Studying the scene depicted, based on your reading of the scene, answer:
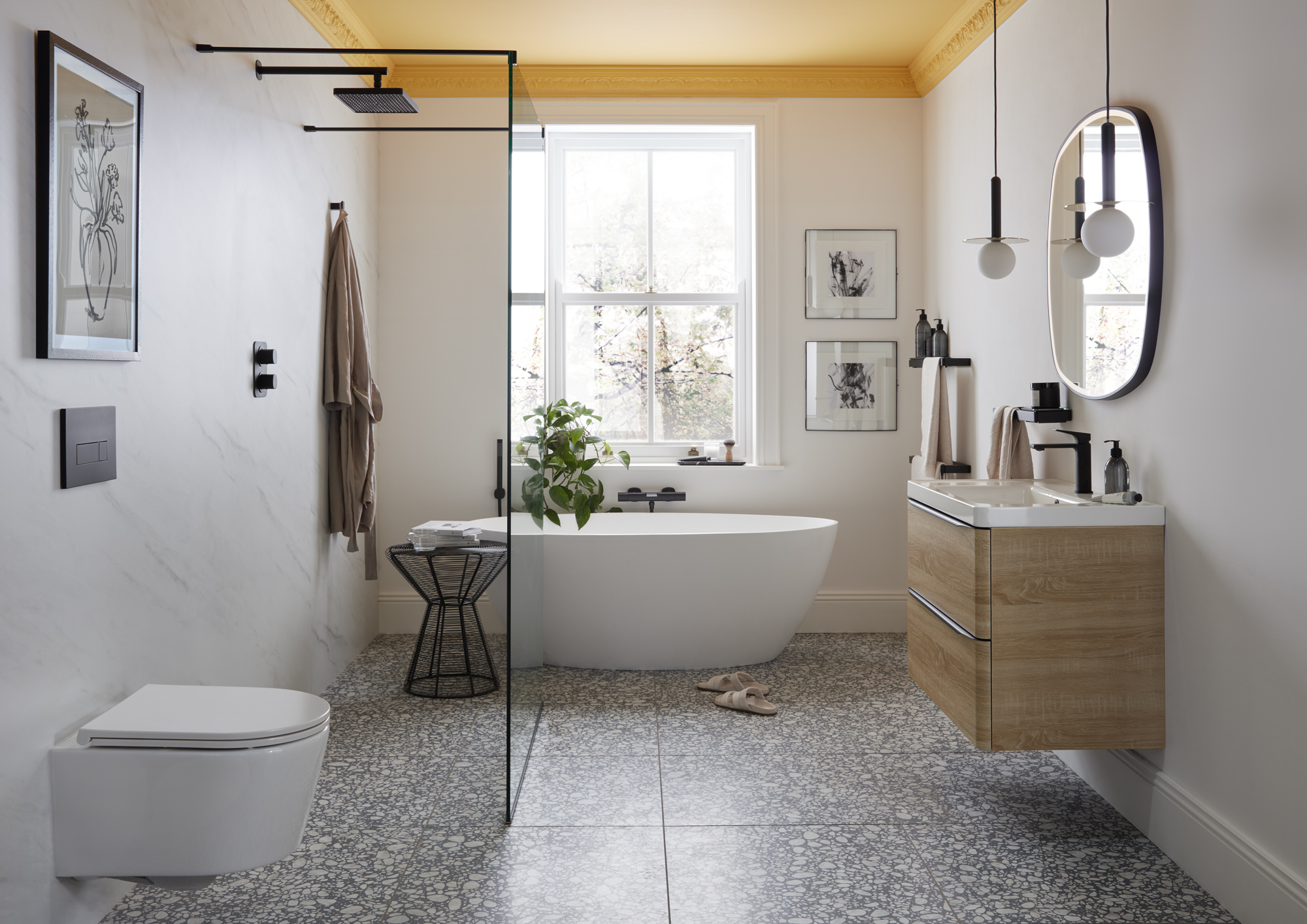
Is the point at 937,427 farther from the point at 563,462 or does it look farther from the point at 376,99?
the point at 376,99

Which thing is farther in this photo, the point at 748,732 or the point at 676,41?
the point at 676,41

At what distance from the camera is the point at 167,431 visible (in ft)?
7.84

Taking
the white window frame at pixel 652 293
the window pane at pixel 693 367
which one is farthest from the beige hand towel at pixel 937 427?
the window pane at pixel 693 367

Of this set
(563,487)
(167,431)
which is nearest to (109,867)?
(167,431)

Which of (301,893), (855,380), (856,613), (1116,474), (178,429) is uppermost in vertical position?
(855,380)

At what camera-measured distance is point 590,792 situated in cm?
270

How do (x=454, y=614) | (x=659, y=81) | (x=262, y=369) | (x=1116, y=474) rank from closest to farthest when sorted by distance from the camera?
(x=1116, y=474) < (x=262, y=369) < (x=454, y=614) < (x=659, y=81)

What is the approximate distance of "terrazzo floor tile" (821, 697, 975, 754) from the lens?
3.04 meters

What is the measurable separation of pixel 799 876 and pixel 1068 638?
90 centimetres

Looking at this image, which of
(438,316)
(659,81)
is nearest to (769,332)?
(659,81)

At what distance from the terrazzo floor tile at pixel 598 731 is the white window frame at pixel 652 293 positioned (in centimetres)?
154

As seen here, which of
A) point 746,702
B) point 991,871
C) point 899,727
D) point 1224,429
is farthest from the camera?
point 746,702

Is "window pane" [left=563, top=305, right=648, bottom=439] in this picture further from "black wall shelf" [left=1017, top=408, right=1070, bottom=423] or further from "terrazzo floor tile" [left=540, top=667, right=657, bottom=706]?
"black wall shelf" [left=1017, top=408, right=1070, bottom=423]

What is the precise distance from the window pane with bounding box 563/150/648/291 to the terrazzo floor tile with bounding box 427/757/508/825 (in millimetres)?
2503
